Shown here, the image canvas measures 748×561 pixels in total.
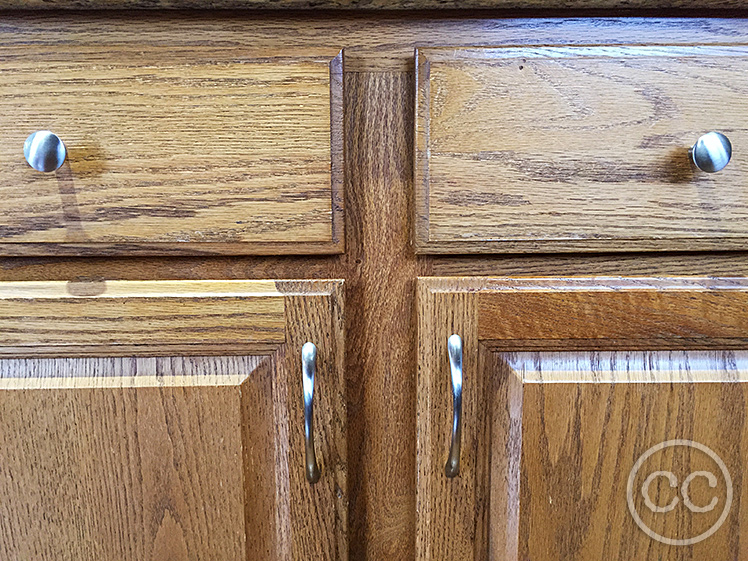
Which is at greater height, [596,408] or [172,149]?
[172,149]

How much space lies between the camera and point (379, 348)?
353 mm

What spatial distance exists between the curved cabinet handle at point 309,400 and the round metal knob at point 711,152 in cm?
26

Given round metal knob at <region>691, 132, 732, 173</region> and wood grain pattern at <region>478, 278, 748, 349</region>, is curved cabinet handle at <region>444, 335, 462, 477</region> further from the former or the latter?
round metal knob at <region>691, 132, 732, 173</region>

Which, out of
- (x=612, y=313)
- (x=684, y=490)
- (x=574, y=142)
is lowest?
(x=684, y=490)

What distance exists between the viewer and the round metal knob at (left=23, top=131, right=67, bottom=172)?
0.31 meters

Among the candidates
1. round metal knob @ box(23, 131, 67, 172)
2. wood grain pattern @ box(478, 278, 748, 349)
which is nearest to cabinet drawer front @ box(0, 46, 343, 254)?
round metal knob @ box(23, 131, 67, 172)

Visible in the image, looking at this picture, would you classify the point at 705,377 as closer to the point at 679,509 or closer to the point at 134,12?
the point at 679,509

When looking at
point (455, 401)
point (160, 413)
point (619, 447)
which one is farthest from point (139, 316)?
point (619, 447)

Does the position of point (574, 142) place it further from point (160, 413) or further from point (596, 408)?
point (160, 413)

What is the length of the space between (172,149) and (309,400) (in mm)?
173

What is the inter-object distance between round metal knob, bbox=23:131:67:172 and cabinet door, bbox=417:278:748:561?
230 millimetres

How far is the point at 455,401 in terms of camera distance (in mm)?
331

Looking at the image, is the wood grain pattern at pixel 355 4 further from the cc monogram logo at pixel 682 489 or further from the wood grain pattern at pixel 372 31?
the cc monogram logo at pixel 682 489

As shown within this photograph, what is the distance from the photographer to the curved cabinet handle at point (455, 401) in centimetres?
33
